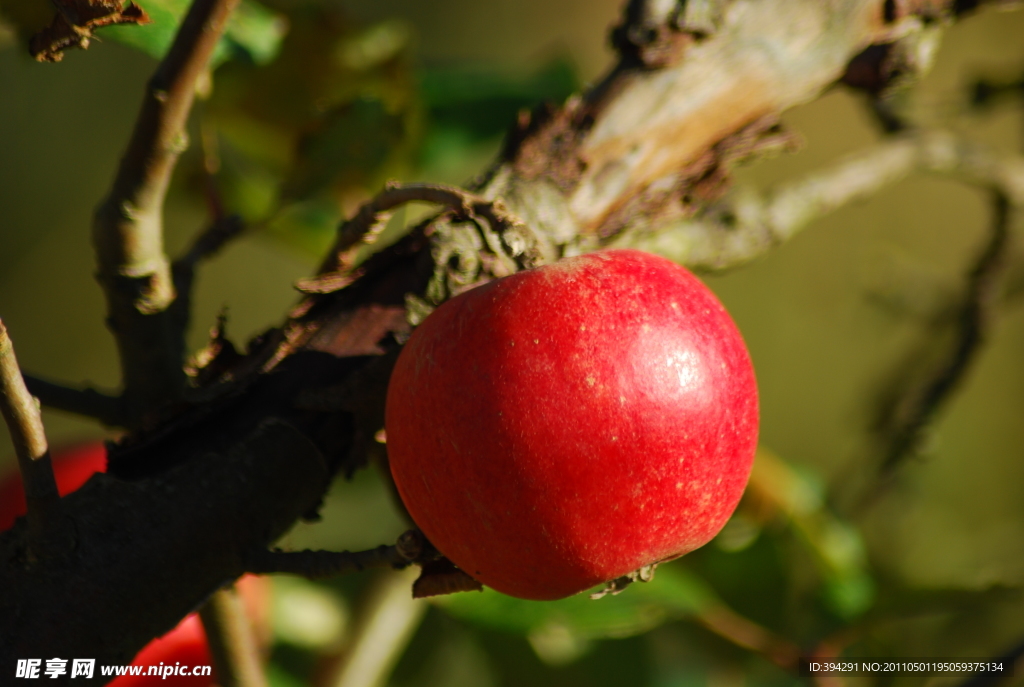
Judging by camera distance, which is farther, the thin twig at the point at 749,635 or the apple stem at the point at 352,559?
the thin twig at the point at 749,635

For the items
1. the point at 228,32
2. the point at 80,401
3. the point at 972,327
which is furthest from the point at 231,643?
the point at 972,327

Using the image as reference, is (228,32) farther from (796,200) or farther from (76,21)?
(796,200)

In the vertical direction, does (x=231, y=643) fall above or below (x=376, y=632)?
above

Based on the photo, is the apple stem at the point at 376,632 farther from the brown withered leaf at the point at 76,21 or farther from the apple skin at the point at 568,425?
the brown withered leaf at the point at 76,21

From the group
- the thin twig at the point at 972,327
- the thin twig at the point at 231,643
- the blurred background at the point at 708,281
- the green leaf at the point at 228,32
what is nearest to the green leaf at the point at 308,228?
the blurred background at the point at 708,281

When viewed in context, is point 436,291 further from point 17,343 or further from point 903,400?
point 17,343
